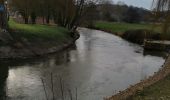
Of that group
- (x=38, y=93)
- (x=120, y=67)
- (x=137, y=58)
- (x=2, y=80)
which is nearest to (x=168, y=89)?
(x=38, y=93)

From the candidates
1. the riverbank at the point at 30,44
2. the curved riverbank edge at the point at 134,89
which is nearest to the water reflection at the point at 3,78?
the riverbank at the point at 30,44

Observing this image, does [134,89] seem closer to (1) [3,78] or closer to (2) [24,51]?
(1) [3,78]

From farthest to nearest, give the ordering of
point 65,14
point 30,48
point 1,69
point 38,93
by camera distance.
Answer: point 65,14 → point 30,48 → point 1,69 → point 38,93

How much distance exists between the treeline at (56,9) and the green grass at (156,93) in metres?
44.3

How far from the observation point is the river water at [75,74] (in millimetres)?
21969

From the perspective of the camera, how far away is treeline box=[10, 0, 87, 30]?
61219 millimetres

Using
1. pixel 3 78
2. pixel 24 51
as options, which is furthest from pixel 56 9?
pixel 3 78

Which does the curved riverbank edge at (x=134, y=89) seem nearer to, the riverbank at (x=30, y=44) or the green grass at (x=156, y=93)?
the green grass at (x=156, y=93)

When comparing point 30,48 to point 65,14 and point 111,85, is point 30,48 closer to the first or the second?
point 111,85

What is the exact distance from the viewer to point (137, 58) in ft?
132

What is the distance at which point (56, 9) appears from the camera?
6294cm

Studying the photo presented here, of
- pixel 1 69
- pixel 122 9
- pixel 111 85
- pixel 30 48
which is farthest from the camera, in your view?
pixel 122 9

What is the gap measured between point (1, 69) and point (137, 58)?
15024 millimetres

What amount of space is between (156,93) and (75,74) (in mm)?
13170
